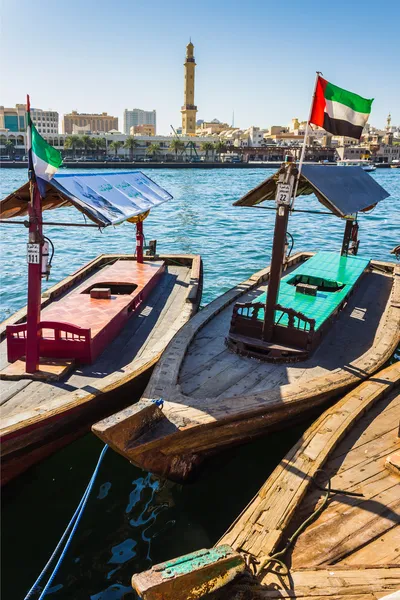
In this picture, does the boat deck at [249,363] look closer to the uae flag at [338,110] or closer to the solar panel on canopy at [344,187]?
the solar panel on canopy at [344,187]

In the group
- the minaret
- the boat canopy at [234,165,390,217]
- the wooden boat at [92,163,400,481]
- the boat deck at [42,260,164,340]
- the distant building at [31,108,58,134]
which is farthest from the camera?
the minaret

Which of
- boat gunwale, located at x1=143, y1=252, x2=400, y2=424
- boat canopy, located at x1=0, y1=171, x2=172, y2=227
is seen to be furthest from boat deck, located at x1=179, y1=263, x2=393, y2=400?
boat canopy, located at x1=0, y1=171, x2=172, y2=227

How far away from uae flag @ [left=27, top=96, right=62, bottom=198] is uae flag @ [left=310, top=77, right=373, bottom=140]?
16.7 feet

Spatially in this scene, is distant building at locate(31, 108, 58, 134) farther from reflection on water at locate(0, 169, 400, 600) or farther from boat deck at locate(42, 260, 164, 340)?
reflection on water at locate(0, 169, 400, 600)

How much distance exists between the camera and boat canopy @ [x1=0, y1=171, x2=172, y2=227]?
902cm

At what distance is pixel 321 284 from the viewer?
44.5 ft

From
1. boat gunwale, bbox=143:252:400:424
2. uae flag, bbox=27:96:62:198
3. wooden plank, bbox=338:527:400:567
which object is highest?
uae flag, bbox=27:96:62:198

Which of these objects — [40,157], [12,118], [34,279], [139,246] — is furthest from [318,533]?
[12,118]

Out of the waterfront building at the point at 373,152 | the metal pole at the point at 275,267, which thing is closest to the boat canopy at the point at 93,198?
the metal pole at the point at 275,267

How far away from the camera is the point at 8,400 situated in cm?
834

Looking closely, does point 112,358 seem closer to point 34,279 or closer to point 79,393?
point 79,393

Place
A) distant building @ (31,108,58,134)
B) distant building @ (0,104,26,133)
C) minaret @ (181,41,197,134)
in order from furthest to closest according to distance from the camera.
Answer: distant building @ (0,104,26,133), minaret @ (181,41,197,134), distant building @ (31,108,58,134)

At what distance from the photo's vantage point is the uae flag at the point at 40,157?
834 centimetres

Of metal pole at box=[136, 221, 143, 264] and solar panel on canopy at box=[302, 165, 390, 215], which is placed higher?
solar panel on canopy at box=[302, 165, 390, 215]
